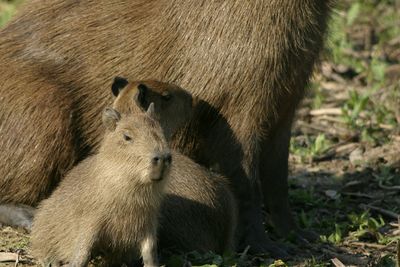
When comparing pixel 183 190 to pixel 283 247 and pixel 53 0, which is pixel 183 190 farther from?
pixel 53 0

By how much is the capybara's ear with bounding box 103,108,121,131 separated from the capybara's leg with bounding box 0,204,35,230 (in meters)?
1.42

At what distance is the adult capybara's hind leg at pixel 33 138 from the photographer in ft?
22.8

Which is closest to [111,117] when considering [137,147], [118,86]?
[137,147]

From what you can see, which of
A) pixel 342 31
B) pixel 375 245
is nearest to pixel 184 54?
pixel 375 245

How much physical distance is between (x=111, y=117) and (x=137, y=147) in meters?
0.33

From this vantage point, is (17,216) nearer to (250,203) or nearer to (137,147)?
(250,203)

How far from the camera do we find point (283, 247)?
7.16m

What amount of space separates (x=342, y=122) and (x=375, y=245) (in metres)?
2.60

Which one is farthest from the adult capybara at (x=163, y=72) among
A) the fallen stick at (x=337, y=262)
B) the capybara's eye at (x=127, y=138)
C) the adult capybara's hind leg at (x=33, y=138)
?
the capybara's eye at (x=127, y=138)

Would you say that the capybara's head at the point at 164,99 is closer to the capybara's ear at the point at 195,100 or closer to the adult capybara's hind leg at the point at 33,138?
the capybara's ear at the point at 195,100

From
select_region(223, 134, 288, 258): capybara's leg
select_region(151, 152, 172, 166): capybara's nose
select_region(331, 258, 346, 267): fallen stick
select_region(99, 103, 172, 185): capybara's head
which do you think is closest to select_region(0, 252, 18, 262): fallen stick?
select_region(99, 103, 172, 185): capybara's head

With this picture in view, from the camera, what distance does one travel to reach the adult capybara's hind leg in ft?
22.8

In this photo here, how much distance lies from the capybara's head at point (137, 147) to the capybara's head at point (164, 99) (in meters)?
0.53

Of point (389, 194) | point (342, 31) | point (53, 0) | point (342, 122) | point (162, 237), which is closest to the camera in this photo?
point (162, 237)
